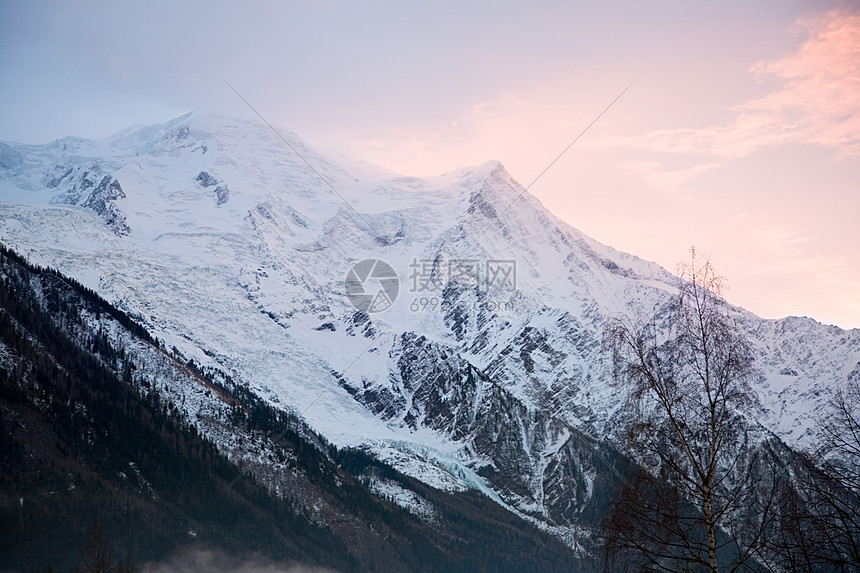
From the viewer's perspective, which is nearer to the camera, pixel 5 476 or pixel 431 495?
pixel 5 476

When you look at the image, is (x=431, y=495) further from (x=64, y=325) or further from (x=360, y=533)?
(x=64, y=325)

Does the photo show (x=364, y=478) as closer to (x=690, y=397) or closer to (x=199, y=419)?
(x=199, y=419)

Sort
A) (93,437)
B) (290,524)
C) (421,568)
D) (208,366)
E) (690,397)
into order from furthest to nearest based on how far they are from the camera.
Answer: (208,366)
(421,568)
(290,524)
(93,437)
(690,397)

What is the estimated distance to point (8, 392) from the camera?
118188 millimetres

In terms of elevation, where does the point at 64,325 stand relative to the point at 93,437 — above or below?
above

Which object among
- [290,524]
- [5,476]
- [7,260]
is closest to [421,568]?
[290,524]

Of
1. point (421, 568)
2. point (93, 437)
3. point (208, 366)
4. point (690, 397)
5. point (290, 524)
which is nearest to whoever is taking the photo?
point (690, 397)

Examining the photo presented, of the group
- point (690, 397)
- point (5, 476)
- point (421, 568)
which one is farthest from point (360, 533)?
point (690, 397)

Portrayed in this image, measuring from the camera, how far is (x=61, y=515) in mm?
106375

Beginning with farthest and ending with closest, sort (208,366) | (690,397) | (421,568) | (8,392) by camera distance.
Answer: (208,366), (421,568), (8,392), (690,397)

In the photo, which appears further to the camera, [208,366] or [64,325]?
[208,366]

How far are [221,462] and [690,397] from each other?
5320 inches

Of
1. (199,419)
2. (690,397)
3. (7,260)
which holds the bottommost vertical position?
(199,419)

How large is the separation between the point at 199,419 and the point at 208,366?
49.9m
